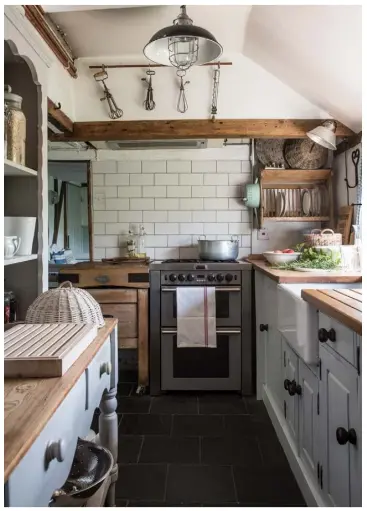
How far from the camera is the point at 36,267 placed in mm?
1889

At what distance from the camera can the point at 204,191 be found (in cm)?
369

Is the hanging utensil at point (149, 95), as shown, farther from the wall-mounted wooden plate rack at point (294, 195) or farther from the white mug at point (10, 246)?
the white mug at point (10, 246)

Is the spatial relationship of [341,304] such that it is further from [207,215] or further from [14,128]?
[207,215]

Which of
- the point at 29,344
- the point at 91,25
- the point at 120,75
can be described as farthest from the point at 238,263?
the point at 29,344

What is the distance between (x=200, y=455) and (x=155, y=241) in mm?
2002

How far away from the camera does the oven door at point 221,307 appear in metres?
3.07

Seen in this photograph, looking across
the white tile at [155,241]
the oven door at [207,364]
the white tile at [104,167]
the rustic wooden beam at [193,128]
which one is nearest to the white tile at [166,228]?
the white tile at [155,241]

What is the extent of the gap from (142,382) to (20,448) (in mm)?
2548

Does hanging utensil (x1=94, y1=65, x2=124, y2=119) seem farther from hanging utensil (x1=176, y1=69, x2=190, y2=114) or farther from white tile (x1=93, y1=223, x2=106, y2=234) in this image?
white tile (x1=93, y1=223, x2=106, y2=234)

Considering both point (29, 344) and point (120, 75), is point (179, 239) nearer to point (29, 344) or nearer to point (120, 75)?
point (120, 75)

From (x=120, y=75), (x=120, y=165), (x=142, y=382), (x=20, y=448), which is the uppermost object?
(x=120, y=75)

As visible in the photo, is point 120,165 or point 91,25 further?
point 120,165

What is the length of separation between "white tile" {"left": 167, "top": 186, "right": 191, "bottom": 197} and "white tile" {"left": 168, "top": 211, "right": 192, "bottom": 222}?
0.53 ft

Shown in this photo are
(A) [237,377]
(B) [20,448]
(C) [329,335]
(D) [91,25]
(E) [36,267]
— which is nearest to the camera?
(B) [20,448]
